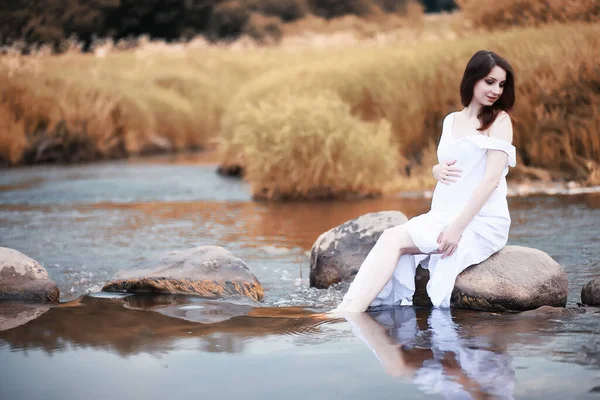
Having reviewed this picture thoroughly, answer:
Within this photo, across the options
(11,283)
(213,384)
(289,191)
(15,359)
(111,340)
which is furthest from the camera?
(289,191)

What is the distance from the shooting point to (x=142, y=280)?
5.26 m

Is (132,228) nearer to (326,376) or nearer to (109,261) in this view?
(109,261)

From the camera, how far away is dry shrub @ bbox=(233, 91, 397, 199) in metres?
9.45

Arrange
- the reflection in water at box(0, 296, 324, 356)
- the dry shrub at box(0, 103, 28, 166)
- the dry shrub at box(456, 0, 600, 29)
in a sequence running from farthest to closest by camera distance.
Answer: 1. the dry shrub at box(0, 103, 28, 166)
2. the dry shrub at box(456, 0, 600, 29)
3. the reflection in water at box(0, 296, 324, 356)

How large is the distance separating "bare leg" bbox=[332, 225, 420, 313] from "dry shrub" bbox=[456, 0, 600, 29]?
7.67 m

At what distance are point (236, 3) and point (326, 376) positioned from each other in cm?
3295

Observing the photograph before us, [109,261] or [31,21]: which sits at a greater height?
[31,21]

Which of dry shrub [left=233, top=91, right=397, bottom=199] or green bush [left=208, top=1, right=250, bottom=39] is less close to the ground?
green bush [left=208, top=1, right=250, bottom=39]

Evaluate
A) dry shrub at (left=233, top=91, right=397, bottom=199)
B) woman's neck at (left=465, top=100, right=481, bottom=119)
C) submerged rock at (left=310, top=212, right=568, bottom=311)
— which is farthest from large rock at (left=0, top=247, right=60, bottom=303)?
dry shrub at (left=233, top=91, right=397, bottom=199)

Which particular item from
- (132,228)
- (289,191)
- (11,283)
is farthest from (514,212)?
(11,283)

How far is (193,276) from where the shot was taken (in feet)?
17.2

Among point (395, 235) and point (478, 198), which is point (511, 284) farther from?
point (395, 235)

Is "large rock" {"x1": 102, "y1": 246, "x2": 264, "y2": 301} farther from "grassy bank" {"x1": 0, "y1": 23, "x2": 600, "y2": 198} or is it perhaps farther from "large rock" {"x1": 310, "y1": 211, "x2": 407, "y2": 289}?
"grassy bank" {"x1": 0, "y1": 23, "x2": 600, "y2": 198}

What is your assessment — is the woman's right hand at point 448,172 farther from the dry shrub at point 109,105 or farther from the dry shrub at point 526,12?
the dry shrub at point 109,105
